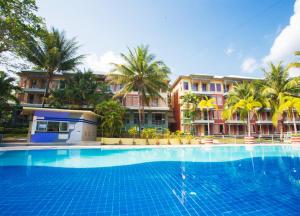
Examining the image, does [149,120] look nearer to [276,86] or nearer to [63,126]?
[63,126]

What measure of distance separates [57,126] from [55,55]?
10.2 metres

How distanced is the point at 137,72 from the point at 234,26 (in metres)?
14.1

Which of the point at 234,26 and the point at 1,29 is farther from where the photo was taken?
the point at 1,29

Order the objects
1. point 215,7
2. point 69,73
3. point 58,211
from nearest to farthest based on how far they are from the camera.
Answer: point 58,211
point 215,7
point 69,73

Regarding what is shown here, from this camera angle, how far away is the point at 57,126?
19578 millimetres

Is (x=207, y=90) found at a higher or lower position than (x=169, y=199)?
higher

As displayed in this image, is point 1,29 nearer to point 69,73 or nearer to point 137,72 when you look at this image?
point 137,72

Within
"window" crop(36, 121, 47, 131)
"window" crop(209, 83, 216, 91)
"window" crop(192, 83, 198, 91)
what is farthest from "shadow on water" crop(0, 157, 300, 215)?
"window" crop(209, 83, 216, 91)

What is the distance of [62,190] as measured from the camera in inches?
190

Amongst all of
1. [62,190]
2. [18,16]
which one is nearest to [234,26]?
[62,190]

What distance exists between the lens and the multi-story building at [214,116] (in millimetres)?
31753

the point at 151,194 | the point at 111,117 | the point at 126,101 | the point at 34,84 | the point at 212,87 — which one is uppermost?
the point at 212,87

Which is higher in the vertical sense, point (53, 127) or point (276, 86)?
point (276, 86)

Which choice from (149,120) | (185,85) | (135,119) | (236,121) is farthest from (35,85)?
(236,121)
